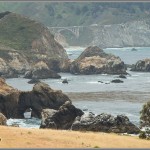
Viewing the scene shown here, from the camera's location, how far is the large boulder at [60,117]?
70.6 m

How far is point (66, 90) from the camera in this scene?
13312 cm

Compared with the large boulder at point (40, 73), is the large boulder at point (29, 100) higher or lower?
higher

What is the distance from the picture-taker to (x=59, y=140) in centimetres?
4484

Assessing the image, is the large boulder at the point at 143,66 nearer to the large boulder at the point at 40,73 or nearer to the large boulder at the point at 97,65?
the large boulder at the point at 97,65

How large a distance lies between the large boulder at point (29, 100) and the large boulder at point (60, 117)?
12.7 meters

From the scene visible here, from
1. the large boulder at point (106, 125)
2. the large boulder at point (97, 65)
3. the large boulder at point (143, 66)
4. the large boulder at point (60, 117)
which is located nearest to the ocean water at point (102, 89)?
the large boulder at point (60, 117)

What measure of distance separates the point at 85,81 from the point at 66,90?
25.9m

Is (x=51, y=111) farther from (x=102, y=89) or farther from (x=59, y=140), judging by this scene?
(x=102, y=89)

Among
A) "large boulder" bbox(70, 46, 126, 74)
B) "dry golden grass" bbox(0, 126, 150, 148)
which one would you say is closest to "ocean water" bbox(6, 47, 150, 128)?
"large boulder" bbox(70, 46, 126, 74)

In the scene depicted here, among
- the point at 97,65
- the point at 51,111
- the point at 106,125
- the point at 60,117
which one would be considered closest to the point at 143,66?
the point at 97,65

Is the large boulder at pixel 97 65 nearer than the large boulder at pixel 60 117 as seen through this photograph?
No

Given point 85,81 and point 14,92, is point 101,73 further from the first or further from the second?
point 14,92

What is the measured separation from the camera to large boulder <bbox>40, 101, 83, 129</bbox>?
70562mm

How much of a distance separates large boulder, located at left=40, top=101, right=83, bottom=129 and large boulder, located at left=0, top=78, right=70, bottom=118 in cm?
1266
